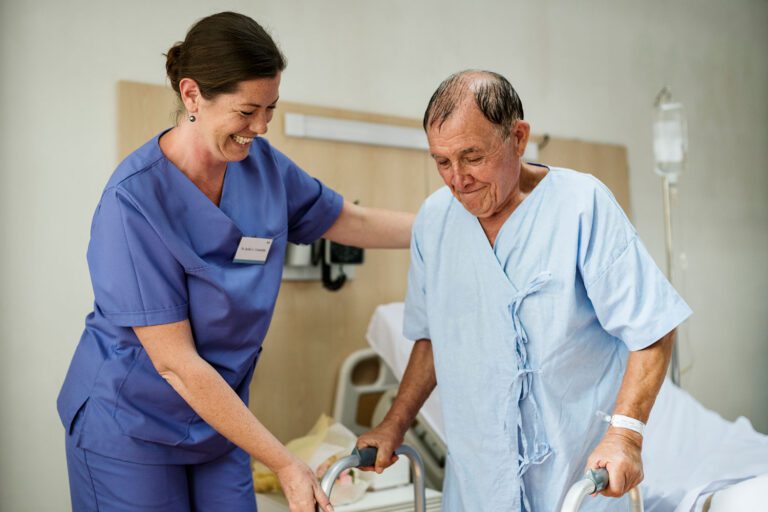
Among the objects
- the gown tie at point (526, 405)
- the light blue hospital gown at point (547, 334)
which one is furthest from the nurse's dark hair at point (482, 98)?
the gown tie at point (526, 405)

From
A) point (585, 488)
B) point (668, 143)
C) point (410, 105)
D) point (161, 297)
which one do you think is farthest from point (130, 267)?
point (668, 143)

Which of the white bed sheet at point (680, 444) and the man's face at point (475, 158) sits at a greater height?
the man's face at point (475, 158)

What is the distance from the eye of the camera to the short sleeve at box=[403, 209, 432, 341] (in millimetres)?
1587

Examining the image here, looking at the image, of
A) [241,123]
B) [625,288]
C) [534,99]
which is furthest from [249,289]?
[534,99]

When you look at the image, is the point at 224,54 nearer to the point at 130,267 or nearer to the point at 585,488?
the point at 130,267

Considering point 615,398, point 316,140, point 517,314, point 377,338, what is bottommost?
point 377,338

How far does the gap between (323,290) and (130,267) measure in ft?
5.39

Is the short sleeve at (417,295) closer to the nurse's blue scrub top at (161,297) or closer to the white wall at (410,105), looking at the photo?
the nurse's blue scrub top at (161,297)

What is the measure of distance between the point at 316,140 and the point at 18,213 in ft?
3.71

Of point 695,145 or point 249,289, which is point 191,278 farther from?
point 695,145

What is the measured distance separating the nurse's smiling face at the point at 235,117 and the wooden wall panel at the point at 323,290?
129cm

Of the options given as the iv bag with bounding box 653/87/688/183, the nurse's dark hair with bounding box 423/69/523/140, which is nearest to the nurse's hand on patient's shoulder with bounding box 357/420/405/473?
the nurse's dark hair with bounding box 423/69/523/140

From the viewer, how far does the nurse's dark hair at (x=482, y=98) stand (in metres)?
1.30

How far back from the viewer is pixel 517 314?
136 cm
